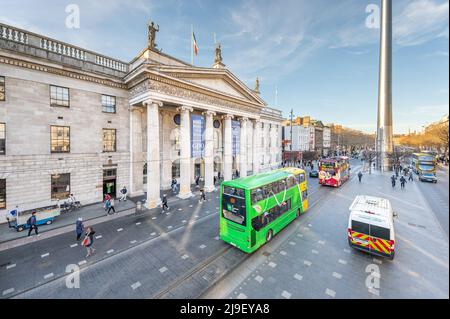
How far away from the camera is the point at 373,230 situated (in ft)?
27.0

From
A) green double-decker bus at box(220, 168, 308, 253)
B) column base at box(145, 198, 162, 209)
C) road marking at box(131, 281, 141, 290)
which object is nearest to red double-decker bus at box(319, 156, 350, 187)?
green double-decker bus at box(220, 168, 308, 253)

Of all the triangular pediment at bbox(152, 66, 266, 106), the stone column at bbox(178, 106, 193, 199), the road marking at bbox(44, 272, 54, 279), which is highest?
the triangular pediment at bbox(152, 66, 266, 106)

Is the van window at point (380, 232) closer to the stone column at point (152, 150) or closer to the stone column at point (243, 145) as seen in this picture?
the stone column at point (152, 150)

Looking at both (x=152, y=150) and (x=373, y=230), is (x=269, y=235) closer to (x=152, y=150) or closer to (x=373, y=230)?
(x=373, y=230)

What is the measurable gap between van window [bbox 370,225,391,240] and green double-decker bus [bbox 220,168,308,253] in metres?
4.40

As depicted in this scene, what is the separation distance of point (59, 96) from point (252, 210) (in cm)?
1737

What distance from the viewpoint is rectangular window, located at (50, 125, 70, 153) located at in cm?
1405

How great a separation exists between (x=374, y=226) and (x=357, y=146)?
119031 millimetres

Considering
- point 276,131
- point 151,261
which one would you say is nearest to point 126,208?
point 151,261

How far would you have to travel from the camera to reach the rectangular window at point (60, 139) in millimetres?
14055

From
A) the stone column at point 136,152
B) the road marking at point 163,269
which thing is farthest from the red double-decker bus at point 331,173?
the stone column at point 136,152

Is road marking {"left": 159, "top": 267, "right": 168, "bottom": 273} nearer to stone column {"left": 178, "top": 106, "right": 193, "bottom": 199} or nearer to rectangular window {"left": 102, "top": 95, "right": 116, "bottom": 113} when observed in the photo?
stone column {"left": 178, "top": 106, "right": 193, "bottom": 199}
